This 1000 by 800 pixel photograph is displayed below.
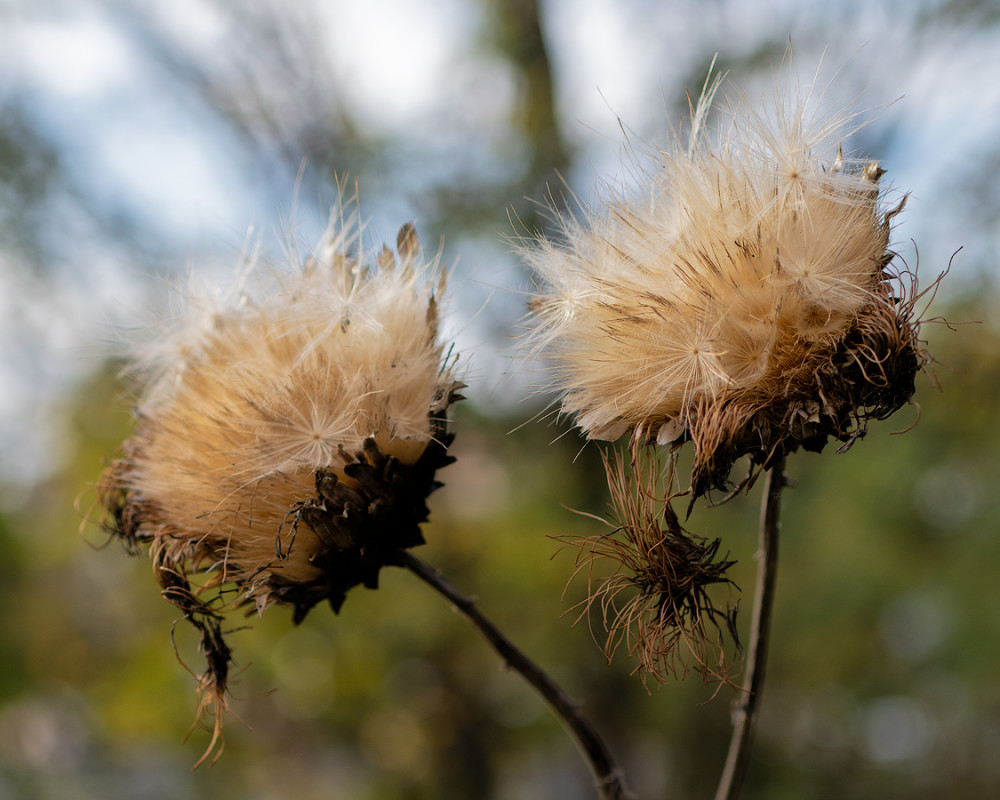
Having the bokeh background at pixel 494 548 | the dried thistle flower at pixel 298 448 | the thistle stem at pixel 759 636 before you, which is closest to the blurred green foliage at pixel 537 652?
the bokeh background at pixel 494 548

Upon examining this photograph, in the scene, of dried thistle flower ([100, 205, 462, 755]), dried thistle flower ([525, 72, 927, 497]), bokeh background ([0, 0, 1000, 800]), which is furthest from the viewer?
bokeh background ([0, 0, 1000, 800])

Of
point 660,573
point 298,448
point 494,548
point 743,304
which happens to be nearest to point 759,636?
point 660,573

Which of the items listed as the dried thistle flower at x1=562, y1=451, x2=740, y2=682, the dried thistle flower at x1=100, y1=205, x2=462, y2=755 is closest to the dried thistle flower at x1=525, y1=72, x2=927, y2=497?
the dried thistle flower at x1=562, y1=451, x2=740, y2=682

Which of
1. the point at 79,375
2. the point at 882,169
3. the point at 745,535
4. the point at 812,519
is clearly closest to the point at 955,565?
the point at 812,519

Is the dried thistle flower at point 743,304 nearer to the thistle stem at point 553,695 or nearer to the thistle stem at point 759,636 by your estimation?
the thistle stem at point 759,636

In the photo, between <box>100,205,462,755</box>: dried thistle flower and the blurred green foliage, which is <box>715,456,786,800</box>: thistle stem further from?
the blurred green foliage

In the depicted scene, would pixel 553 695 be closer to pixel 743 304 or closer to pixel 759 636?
pixel 759 636
